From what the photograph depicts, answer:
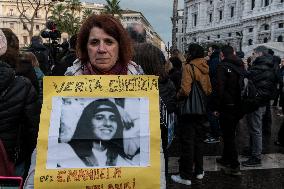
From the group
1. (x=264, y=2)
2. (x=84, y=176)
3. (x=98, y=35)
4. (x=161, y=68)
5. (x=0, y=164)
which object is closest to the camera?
(x=84, y=176)

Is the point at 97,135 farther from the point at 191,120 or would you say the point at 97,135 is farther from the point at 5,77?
the point at 191,120

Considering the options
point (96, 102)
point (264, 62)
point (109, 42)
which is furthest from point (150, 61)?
point (264, 62)

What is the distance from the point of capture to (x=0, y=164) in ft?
7.06

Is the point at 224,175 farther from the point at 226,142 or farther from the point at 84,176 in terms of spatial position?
the point at 84,176

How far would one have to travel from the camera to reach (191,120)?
529cm

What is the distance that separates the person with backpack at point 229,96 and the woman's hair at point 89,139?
4.15 metres

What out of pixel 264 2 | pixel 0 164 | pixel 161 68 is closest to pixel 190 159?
pixel 161 68

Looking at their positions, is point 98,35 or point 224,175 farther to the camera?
point 224,175

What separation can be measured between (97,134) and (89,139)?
1.5 inches

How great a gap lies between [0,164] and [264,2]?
69.4 meters

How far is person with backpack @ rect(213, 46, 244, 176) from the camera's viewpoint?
5582mm

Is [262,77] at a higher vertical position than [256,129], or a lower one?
higher

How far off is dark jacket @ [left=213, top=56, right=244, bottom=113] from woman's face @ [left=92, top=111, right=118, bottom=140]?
13.6 ft

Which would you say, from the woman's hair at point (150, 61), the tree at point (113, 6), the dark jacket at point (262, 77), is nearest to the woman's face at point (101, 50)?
the woman's hair at point (150, 61)
